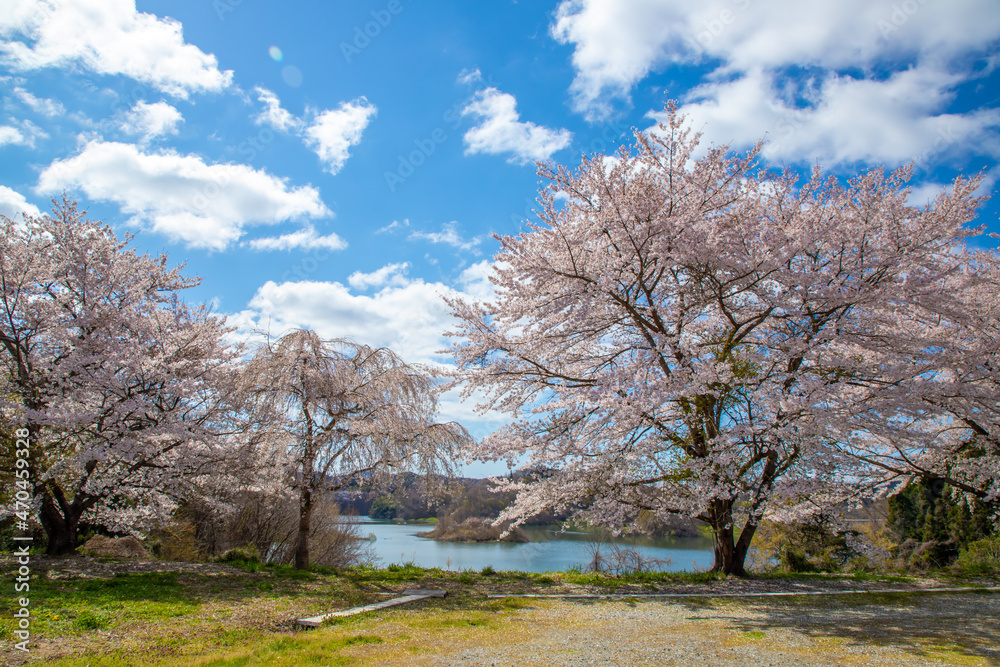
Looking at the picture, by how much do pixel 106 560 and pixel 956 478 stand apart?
17.5 m

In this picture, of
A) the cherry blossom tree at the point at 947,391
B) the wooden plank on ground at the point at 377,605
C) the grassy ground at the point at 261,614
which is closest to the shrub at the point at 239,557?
the grassy ground at the point at 261,614

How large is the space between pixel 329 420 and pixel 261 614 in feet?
15.7

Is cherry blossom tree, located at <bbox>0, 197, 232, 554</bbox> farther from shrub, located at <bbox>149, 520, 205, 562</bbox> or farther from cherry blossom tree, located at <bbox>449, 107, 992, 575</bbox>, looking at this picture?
cherry blossom tree, located at <bbox>449, 107, 992, 575</bbox>

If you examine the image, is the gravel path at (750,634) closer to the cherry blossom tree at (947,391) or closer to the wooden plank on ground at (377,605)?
the wooden plank on ground at (377,605)

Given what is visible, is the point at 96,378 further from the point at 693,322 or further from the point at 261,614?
the point at 693,322

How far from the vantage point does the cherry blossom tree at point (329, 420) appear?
10.1 meters

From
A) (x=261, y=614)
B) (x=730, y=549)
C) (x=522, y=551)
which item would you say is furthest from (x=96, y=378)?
(x=522, y=551)

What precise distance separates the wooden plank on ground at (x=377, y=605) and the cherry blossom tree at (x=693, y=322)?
5.43 ft

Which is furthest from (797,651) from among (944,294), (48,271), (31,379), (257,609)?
(48,271)

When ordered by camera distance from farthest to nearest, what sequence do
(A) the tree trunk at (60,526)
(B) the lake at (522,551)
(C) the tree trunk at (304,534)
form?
(B) the lake at (522,551) < (C) the tree trunk at (304,534) < (A) the tree trunk at (60,526)

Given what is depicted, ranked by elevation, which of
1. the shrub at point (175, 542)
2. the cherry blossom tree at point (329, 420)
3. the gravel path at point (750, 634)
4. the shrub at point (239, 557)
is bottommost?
the shrub at point (175, 542)

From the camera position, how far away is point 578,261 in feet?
26.9

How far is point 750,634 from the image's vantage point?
5.17 m

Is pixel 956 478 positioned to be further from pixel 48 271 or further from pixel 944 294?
pixel 48 271
